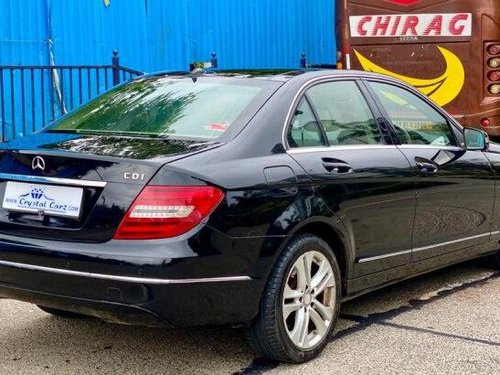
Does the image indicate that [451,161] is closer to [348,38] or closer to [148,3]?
[348,38]

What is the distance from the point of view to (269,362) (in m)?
4.35

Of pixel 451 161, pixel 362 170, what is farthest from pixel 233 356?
pixel 451 161

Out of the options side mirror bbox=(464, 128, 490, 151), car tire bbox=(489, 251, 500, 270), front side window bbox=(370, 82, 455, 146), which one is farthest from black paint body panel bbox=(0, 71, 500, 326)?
car tire bbox=(489, 251, 500, 270)

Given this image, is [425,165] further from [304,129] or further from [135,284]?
[135,284]

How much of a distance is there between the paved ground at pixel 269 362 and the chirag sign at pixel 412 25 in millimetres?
5219

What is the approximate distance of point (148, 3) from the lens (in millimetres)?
11344

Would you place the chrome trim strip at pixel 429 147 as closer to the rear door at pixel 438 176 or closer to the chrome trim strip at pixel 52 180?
the rear door at pixel 438 176

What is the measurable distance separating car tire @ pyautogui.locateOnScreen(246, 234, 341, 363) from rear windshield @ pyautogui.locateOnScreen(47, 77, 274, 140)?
0.80 meters

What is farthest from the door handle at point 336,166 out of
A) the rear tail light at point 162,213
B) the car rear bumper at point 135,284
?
the rear tail light at point 162,213

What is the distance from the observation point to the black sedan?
12.3 feet

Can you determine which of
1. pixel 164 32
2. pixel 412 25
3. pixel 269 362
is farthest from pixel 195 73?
pixel 164 32

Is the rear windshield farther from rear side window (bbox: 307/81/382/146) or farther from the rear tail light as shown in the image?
the rear tail light

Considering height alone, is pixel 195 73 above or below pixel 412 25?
below

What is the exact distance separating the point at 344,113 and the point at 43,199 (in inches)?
76.1
